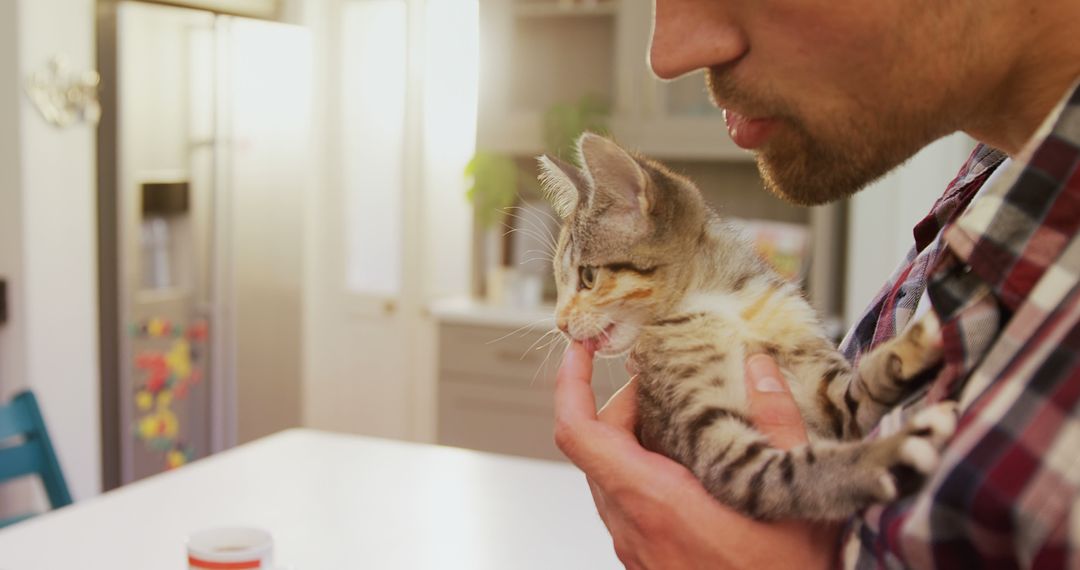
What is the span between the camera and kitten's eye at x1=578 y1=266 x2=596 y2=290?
1226 mm

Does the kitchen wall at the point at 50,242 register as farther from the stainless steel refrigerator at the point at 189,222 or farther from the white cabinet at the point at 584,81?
the white cabinet at the point at 584,81

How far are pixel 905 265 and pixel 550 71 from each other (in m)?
3.47

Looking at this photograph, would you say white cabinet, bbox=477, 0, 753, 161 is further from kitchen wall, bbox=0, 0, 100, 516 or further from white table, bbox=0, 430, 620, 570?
white table, bbox=0, 430, 620, 570

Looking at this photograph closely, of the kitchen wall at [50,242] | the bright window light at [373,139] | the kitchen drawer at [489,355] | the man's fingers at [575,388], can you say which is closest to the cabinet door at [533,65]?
the bright window light at [373,139]

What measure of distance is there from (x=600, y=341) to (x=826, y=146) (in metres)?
0.37

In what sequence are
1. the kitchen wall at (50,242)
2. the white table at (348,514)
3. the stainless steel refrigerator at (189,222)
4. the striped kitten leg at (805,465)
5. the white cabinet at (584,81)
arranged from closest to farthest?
A: the striped kitten leg at (805,465)
the white table at (348,514)
the kitchen wall at (50,242)
the stainless steel refrigerator at (189,222)
the white cabinet at (584,81)

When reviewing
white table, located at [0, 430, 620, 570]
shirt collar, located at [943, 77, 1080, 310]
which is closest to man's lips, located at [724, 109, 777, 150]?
shirt collar, located at [943, 77, 1080, 310]

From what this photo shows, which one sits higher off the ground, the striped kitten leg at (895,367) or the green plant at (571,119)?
the green plant at (571,119)

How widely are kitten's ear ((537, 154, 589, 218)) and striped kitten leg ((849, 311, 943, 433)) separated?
1.29ft

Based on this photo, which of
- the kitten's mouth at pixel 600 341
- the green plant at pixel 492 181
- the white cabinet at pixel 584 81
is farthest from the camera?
the green plant at pixel 492 181

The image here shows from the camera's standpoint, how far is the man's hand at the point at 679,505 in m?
0.90

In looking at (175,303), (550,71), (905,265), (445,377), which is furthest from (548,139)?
(905,265)

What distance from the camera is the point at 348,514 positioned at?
1826 mm

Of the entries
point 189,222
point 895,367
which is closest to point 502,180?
point 189,222
